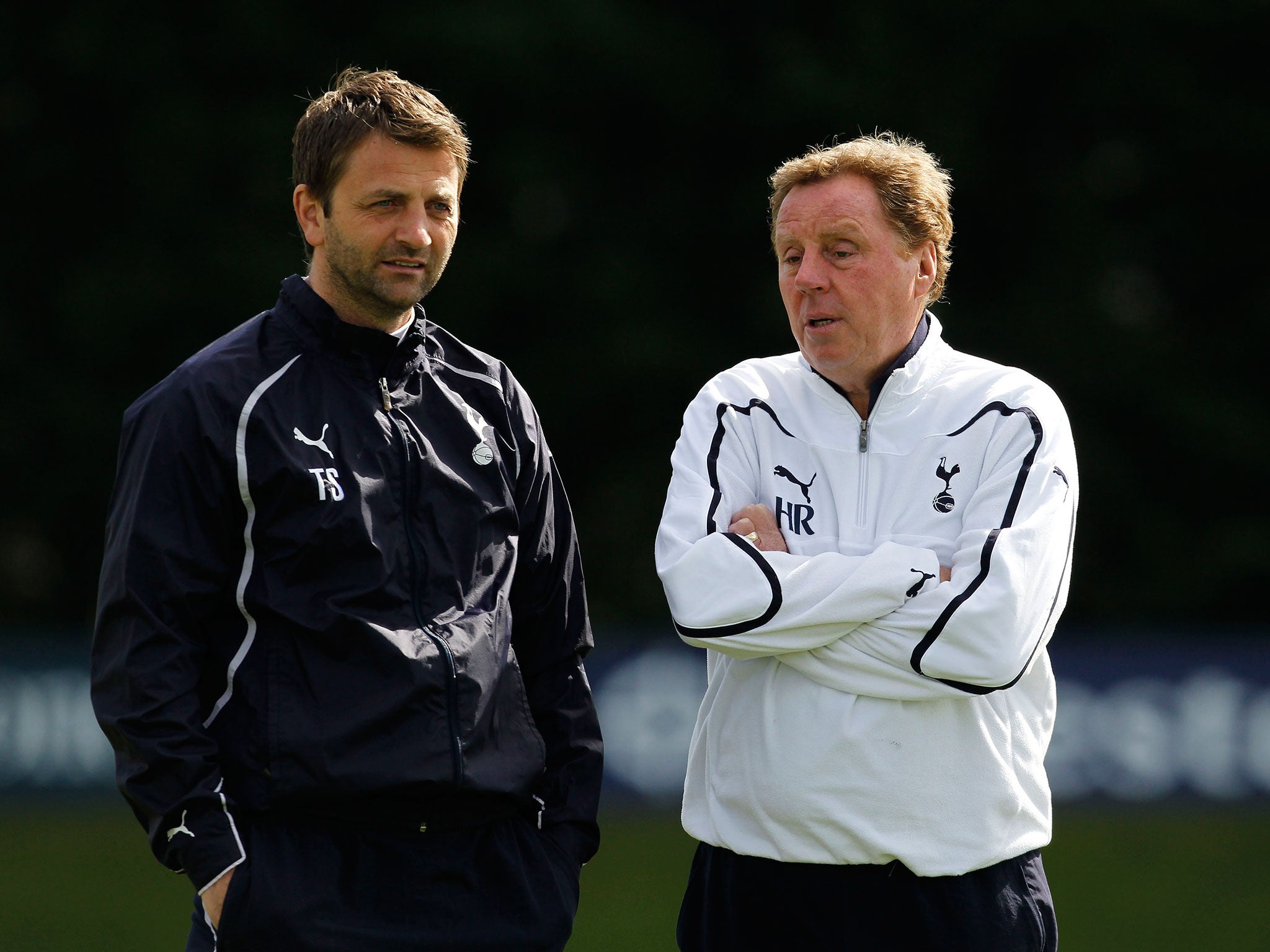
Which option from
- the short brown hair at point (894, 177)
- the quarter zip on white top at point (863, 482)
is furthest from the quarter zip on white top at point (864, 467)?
A: the short brown hair at point (894, 177)

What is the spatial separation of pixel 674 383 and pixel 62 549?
3742 millimetres

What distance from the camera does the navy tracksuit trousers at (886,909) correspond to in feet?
7.88

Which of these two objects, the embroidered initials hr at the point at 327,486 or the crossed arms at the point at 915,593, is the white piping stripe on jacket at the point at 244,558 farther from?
the crossed arms at the point at 915,593

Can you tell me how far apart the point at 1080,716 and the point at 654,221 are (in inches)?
173

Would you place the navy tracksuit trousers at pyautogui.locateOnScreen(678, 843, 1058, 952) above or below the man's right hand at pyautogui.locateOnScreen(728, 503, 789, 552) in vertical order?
below

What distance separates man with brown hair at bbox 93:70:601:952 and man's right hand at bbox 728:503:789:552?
377mm

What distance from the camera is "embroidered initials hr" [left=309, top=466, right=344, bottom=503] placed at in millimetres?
2395

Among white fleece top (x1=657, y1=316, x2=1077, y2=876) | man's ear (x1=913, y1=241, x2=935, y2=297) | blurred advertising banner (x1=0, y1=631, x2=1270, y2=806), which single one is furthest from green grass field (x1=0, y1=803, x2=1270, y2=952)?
man's ear (x1=913, y1=241, x2=935, y2=297)

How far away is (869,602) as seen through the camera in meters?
2.41

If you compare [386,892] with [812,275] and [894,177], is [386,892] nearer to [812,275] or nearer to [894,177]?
[812,275]

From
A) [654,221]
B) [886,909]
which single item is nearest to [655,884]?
[886,909]

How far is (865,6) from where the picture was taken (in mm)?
9438

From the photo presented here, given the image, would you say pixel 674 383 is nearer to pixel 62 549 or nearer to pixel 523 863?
pixel 62 549

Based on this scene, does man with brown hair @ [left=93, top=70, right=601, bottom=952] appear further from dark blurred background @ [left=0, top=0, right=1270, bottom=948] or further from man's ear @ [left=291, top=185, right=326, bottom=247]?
dark blurred background @ [left=0, top=0, right=1270, bottom=948]
